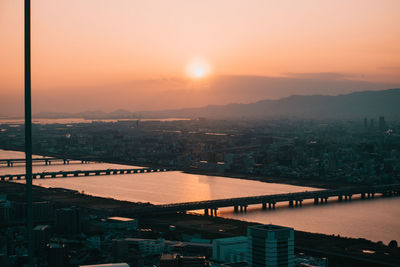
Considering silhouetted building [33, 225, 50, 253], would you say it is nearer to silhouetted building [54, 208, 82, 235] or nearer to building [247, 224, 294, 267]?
silhouetted building [54, 208, 82, 235]

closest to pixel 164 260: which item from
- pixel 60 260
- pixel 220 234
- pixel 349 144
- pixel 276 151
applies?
pixel 60 260

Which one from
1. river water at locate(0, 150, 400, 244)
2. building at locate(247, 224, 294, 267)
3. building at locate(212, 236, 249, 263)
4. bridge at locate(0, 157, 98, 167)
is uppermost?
building at locate(247, 224, 294, 267)

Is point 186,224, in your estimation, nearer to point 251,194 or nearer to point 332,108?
point 251,194

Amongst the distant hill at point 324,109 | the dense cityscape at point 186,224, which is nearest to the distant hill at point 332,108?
the distant hill at point 324,109

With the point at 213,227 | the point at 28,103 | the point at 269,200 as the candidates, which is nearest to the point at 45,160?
the point at 269,200

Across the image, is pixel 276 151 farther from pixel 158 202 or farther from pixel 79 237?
pixel 79 237

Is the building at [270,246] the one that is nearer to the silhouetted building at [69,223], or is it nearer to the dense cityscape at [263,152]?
the silhouetted building at [69,223]

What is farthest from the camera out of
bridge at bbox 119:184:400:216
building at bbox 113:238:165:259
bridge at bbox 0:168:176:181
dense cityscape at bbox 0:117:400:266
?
bridge at bbox 0:168:176:181

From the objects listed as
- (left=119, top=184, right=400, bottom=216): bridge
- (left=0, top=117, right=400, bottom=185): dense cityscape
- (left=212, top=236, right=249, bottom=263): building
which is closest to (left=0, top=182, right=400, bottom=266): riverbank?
(left=119, top=184, right=400, bottom=216): bridge
